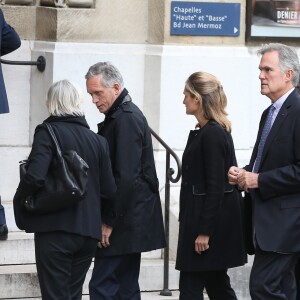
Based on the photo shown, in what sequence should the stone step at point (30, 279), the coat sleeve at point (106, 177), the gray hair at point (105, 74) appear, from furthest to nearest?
the stone step at point (30, 279), the gray hair at point (105, 74), the coat sleeve at point (106, 177)

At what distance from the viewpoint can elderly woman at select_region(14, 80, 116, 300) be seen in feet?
21.2

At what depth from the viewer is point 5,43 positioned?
8.55 m

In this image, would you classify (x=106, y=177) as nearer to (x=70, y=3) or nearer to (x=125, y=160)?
(x=125, y=160)

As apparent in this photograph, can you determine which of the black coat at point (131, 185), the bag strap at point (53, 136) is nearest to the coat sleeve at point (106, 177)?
the black coat at point (131, 185)

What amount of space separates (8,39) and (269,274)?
300cm

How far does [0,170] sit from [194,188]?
2.58m

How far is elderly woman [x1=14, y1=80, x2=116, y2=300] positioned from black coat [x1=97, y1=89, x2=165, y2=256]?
0.27m

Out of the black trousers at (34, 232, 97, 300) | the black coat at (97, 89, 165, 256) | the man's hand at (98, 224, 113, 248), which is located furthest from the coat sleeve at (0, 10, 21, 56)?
the black trousers at (34, 232, 97, 300)

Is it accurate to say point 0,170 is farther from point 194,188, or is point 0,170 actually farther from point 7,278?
point 194,188

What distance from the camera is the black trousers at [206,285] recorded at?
7.12 m

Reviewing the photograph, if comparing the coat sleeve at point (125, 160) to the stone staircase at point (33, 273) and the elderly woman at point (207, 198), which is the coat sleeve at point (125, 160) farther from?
the stone staircase at point (33, 273)

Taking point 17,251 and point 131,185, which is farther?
point 17,251

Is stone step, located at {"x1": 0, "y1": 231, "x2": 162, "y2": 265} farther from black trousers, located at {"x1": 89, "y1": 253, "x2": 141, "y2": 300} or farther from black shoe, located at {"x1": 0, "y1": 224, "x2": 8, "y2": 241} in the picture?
black trousers, located at {"x1": 89, "y1": 253, "x2": 141, "y2": 300}

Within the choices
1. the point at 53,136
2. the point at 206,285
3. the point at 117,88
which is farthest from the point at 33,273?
the point at 53,136
